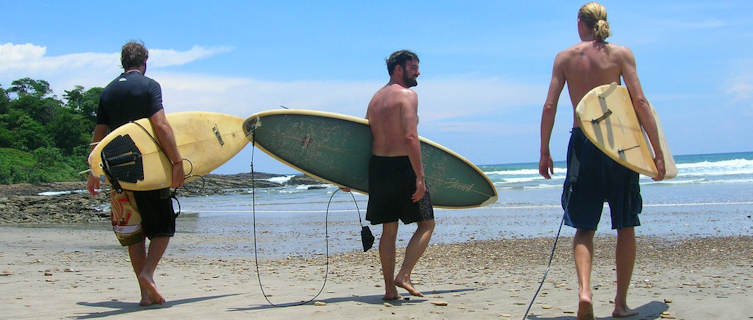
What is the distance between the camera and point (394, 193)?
13.2 ft

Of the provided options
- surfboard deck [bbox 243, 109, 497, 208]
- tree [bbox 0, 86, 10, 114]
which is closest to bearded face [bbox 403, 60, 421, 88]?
surfboard deck [bbox 243, 109, 497, 208]

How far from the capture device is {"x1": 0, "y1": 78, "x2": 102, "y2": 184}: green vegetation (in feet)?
118

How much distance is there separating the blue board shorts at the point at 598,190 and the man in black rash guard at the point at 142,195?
7.62 ft

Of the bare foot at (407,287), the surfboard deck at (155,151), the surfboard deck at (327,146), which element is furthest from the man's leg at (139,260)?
the bare foot at (407,287)

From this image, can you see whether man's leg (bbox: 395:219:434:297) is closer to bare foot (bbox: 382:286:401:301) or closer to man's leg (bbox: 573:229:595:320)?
bare foot (bbox: 382:286:401:301)

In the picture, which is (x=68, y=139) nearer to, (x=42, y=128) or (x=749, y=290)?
(x=42, y=128)

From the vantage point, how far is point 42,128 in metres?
52.5

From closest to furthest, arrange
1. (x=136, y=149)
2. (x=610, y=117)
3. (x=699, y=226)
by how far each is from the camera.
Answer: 1. (x=610, y=117)
2. (x=136, y=149)
3. (x=699, y=226)

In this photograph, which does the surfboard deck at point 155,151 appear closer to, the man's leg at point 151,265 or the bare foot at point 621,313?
the man's leg at point 151,265

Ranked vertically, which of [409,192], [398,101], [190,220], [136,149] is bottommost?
[190,220]

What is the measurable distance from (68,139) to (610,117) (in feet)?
177

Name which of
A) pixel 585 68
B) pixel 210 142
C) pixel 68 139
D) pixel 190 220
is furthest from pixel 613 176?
pixel 68 139

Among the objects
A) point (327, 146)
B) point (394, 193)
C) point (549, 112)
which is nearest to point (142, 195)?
point (327, 146)

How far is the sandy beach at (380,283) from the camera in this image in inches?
148
